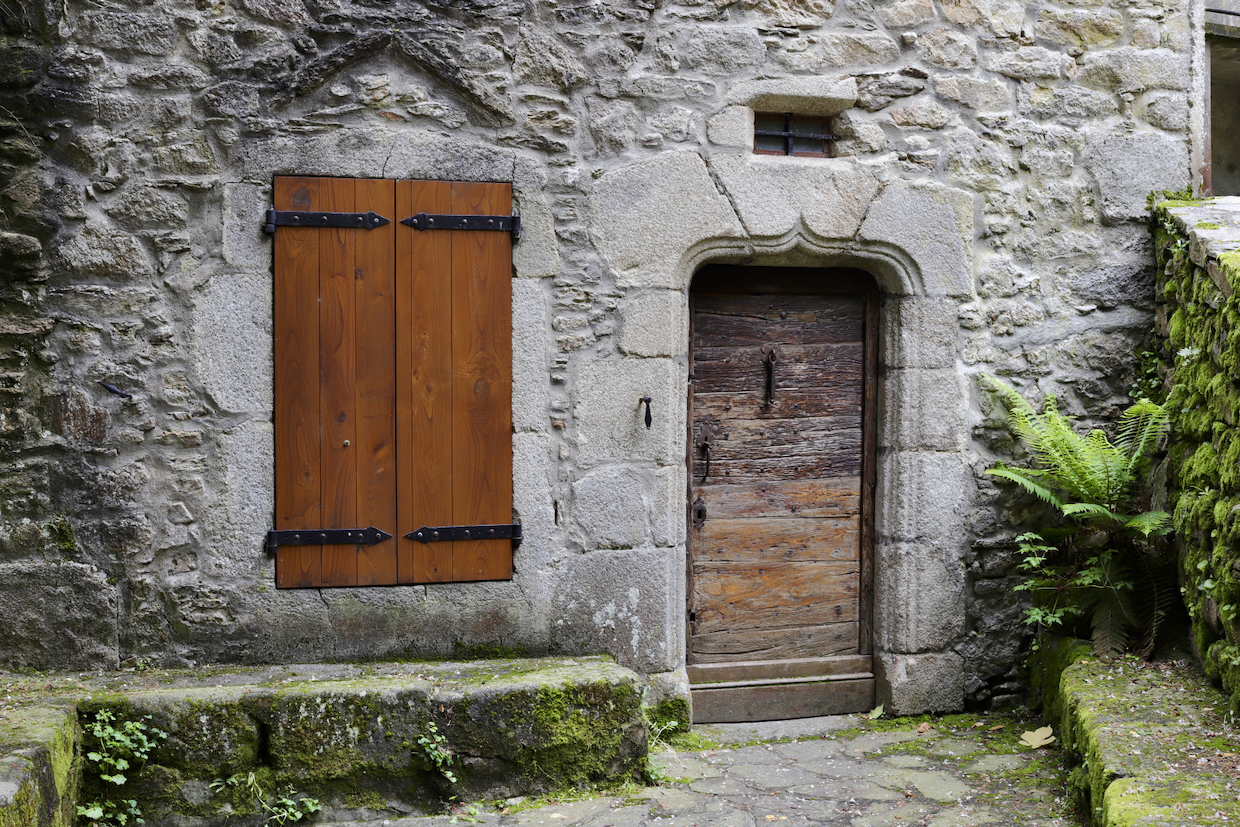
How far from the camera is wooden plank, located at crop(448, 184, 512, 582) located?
3930 mm

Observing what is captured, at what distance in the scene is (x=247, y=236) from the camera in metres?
3.75

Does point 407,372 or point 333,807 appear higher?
point 407,372

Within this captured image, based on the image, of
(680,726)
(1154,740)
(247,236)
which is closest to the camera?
(1154,740)

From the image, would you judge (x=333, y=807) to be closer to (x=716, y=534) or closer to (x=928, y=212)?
(x=716, y=534)

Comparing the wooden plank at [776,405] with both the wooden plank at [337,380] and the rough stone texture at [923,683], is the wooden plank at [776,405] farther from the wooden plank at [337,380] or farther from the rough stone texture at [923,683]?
the wooden plank at [337,380]

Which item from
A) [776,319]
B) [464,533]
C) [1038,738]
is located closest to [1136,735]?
[1038,738]

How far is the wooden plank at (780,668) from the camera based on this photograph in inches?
172

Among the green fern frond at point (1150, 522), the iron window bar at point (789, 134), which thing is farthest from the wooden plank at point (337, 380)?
the green fern frond at point (1150, 522)

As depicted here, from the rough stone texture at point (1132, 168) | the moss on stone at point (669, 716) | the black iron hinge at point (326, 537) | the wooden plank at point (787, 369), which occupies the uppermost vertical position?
the rough stone texture at point (1132, 168)

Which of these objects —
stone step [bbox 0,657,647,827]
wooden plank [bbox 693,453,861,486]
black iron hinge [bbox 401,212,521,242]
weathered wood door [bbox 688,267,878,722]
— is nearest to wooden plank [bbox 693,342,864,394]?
weathered wood door [bbox 688,267,878,722]

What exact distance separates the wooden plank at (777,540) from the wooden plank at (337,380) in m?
1.54

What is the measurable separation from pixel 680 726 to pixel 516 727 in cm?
90

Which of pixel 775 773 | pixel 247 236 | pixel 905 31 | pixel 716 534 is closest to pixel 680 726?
pixel 775 773

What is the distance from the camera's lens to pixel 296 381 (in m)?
3.81
